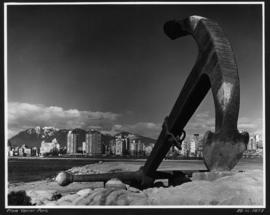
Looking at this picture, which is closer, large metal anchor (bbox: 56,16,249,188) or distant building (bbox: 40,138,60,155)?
large metal anchor (bbox: 56,16,249,188)

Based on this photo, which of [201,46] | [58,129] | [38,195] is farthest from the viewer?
[58,129]

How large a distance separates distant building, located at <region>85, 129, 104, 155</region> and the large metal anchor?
7437 millimetres

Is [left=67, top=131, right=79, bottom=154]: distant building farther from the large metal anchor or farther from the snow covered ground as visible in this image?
the snow covered ground

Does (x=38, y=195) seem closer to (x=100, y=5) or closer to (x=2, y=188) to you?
(x=2, y=188)

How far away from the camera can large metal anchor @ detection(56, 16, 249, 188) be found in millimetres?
5164

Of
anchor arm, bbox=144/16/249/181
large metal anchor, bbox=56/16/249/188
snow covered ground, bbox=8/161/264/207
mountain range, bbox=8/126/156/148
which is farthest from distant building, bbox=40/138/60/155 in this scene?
anchor arm, bbox=144/16/249/181

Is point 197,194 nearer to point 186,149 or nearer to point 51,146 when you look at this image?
point 186,149

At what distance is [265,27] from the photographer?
6.73 m

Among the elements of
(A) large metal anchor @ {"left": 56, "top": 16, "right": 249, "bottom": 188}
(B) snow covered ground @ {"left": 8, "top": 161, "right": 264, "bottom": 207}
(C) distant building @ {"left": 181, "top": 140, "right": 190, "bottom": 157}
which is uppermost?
(A) large metal anchor @ {"left": 56, "top": 16, "right": 249, "bottom": 188}

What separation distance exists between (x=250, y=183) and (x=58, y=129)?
25.9 feet

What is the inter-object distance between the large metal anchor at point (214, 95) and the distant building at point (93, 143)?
7.44m

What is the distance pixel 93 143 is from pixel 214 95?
10746mm

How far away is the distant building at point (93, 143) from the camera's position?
14.8 meters

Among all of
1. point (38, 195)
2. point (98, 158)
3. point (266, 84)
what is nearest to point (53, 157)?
point (98, 158)
